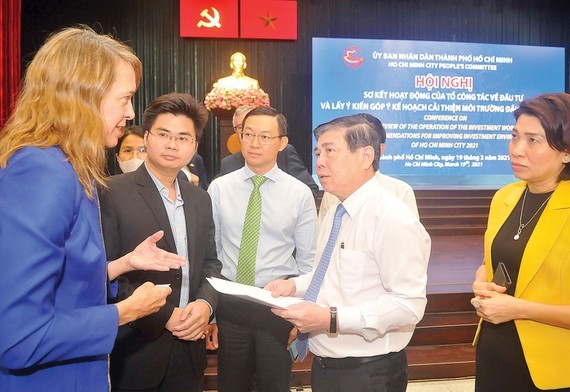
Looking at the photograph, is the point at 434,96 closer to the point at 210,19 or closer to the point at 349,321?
the point at 210,19

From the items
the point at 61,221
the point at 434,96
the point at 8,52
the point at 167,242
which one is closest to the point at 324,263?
the point at 167,242

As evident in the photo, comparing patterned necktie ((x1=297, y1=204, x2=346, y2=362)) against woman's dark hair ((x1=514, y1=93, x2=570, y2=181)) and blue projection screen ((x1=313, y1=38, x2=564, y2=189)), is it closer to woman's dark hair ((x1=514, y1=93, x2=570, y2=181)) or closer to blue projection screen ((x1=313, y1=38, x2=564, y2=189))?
woman's dark hair ((x1=514, y1=93, x2=570, y2=181))

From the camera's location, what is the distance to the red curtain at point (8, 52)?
440 cm

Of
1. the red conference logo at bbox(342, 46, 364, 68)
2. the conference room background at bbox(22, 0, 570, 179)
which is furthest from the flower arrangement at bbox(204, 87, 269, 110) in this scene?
the red conference logo at bbox(342, 46, 364, 68)

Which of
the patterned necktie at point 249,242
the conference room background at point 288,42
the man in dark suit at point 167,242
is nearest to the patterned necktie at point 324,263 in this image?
the man in dark suit at point 167,242

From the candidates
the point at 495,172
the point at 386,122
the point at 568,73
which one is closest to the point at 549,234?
the point at 386,122

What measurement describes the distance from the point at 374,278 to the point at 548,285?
0.53 m

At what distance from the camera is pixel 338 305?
1.57 metres

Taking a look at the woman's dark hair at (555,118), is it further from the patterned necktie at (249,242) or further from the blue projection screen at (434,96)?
the blue projection screen at (434,96)

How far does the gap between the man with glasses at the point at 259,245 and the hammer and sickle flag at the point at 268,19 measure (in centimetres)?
620

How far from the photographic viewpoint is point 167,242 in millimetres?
1815

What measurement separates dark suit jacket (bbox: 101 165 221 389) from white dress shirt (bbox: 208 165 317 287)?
1.65 feet

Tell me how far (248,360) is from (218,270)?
18.7 inches

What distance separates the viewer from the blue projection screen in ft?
27.6
